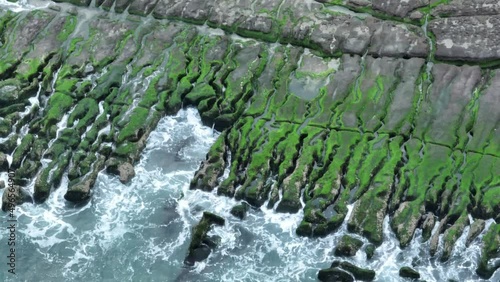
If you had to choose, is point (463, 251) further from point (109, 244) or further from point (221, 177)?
point (109, 244)

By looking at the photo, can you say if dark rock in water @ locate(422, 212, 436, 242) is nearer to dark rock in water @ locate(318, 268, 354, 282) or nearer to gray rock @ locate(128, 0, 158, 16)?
dark rock in water @ locate(318, 268, 354, 282)

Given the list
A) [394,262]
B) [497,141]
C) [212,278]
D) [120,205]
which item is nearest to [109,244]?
[120,205]

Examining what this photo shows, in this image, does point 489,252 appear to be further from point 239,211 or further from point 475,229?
point 239,211

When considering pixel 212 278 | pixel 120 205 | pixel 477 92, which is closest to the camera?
pixel 212 278

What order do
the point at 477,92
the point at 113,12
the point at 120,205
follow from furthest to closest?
the point at 113,12 → the point at 477,92 → the point at 120,205

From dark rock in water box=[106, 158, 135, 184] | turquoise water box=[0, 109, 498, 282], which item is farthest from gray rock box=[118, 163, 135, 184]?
turquoise water box=[0, 109, 498, 282]

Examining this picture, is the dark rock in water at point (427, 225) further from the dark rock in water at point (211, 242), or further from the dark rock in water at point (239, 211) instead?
the dark rock in water at point (211, 242)
